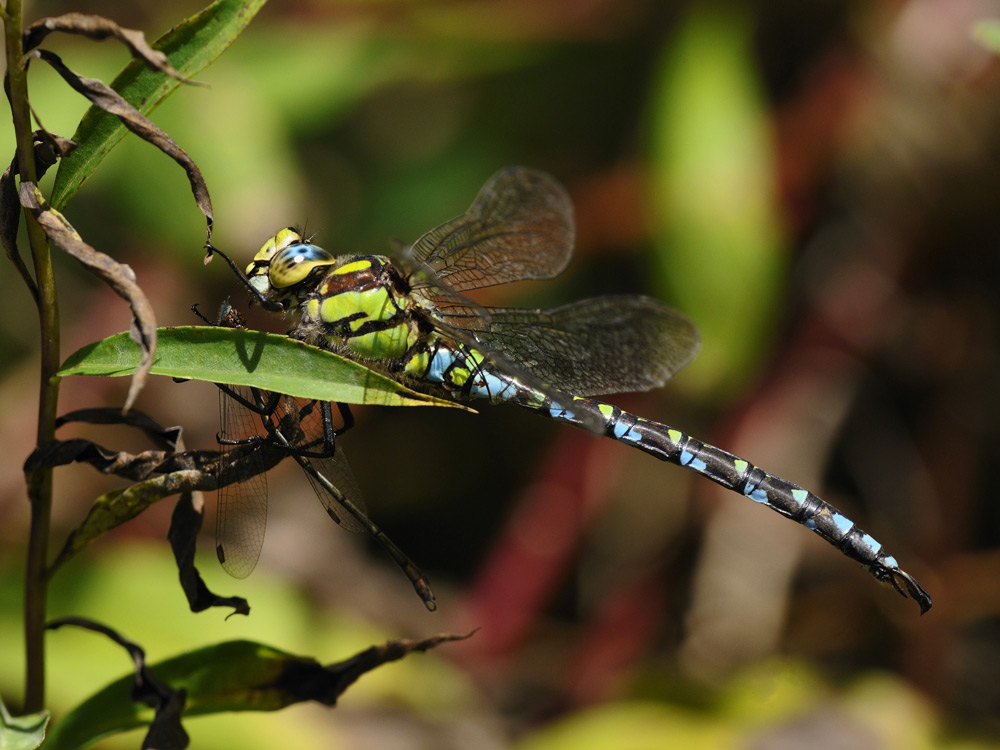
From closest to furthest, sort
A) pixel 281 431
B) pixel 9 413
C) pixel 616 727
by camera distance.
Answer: pixel 281 431 < pixel 616 727 < pixel 9 413

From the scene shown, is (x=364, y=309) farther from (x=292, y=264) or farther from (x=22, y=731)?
(x=22, y=731)

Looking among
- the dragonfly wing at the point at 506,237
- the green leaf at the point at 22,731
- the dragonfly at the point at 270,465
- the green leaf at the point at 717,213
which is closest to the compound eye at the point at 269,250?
the dragonfly at the point at 270,465

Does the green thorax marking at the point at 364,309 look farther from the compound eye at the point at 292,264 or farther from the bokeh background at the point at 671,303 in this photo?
the bokeh background at the point at 671,303

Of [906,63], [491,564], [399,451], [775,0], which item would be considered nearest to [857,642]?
[491,564]

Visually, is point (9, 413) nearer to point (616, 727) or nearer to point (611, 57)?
point (616, 727)

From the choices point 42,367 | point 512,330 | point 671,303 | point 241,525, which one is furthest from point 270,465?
point 671,303
